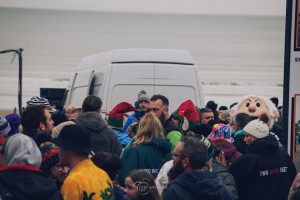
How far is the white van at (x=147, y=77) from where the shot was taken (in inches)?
321

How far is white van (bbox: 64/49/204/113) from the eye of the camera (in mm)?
8156

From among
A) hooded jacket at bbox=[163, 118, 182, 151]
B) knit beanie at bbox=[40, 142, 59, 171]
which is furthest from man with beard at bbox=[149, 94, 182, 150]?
knit beanie at bbox=[40, 142, 59, 171]

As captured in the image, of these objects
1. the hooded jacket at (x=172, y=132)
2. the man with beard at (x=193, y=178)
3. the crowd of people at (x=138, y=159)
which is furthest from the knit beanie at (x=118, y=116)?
the man with beard at (x=193, y=178)

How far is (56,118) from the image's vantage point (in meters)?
6.50

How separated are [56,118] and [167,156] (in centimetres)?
153

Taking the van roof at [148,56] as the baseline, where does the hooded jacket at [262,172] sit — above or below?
below

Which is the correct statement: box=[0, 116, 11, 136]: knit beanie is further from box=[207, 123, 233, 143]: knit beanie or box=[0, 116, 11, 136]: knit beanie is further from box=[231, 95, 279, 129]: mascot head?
box=[231, 95, 279, 129]: mascot head

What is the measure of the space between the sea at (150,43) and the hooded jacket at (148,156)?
61.1 feet

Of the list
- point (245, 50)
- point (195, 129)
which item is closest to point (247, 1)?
point (245, 50)

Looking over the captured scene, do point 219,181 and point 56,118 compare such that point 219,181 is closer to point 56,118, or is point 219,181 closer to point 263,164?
point 263,164

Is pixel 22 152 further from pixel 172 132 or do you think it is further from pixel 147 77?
pixel 147 77

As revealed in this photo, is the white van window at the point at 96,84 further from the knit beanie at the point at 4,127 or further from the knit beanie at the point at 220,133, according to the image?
the knit beanie at the point at 4,127

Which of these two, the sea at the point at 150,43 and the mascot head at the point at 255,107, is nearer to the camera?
the mascot head at the point at 255,107

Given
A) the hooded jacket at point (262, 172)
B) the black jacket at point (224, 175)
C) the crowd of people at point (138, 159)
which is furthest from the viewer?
the hooded jacket at point (262, 172)
